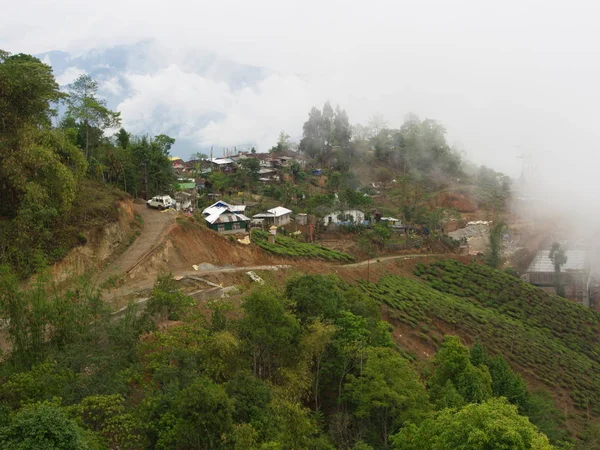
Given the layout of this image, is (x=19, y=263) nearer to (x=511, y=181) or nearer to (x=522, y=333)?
(x=522, y=333)

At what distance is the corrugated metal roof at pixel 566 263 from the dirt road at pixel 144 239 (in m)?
47.8

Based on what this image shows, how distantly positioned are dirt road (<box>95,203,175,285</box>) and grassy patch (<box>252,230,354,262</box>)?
8.16 metres

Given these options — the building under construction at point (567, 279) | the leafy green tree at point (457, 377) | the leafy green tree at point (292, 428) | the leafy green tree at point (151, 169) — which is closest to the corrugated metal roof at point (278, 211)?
the leafy green tree at point (151, 169)

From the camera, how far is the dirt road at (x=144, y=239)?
31.8 metres

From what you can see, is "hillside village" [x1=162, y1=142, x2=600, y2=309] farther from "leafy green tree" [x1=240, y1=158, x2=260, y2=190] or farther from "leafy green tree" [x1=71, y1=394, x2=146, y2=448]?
"leafy green tree" [x1=71, y1=394, x2=146, y2=448]

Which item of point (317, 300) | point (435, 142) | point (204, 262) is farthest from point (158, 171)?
point (435, 142)

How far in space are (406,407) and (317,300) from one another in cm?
656

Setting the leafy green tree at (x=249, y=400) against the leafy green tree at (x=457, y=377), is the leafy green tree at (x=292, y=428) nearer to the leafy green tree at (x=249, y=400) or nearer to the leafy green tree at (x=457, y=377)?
the leafy green tree at (x=249, y=400)

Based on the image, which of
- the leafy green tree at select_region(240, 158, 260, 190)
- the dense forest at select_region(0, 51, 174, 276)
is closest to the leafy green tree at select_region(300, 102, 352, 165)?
the leafy green tree at select_region(240, 158, 260, 190)

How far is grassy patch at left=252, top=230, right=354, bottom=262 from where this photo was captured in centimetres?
4403

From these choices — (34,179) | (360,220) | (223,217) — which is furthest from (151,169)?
(360,220)

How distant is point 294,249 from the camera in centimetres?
4638

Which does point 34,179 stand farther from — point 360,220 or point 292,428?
point 360,220

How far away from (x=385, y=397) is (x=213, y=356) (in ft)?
25.9
